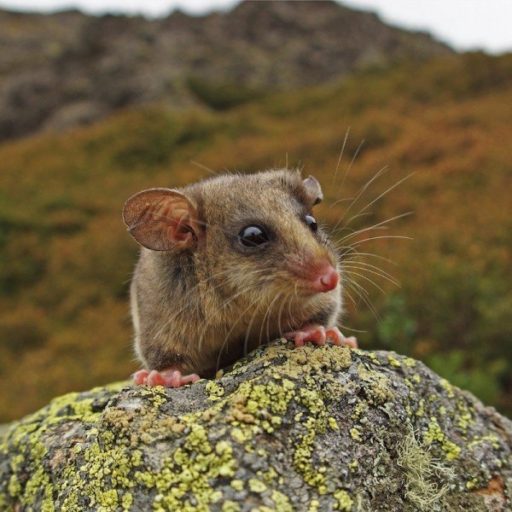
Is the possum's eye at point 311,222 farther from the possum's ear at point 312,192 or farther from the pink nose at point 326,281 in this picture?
the pink nose at point 326,281

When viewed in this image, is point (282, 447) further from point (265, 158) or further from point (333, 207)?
point (265, 158)

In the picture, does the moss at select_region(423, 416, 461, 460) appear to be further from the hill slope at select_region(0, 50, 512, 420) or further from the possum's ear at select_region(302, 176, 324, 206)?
the possum's ear at select_region(302, 176, 324, 206)

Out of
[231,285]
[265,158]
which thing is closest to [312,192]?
[231,285]

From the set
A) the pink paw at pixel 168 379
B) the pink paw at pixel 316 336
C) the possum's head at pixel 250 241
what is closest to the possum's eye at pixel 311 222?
the possum's head at pixel 250 241

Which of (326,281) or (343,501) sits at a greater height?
(326,281)

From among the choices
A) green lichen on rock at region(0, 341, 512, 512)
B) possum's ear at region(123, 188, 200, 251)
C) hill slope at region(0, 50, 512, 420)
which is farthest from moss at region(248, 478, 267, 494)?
hill slope at region(0, 50, 512, 420)

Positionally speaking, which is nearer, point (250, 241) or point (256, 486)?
point (256, 486)

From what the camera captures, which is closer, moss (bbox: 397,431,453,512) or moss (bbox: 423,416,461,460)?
moss (bbox: 397,431,453,512)
